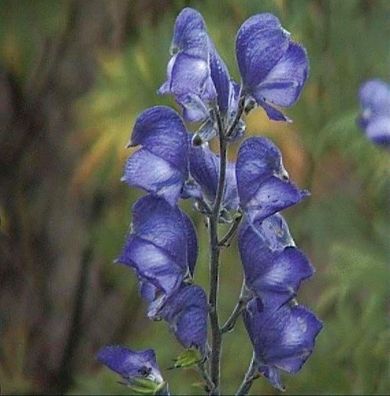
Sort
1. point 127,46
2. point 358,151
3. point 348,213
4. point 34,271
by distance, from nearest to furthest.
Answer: point 358,151
point 348,213
point 127,46
point 34,271

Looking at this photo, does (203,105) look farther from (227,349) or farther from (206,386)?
(227,349)

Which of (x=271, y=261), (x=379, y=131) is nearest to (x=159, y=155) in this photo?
(x=271, y=261)

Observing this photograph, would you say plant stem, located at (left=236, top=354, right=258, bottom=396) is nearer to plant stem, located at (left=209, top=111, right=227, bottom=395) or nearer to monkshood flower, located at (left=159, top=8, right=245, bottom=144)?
plant stem, located at (left=209, top=111, right=227, bottom=395)

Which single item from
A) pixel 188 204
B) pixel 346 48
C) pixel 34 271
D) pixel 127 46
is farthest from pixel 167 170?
pixel 34 271

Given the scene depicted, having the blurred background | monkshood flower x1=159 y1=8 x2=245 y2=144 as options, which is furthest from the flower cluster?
the blurred background

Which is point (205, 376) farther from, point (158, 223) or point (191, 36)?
point (191, 36)

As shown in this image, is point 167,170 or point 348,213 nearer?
point 167,170
